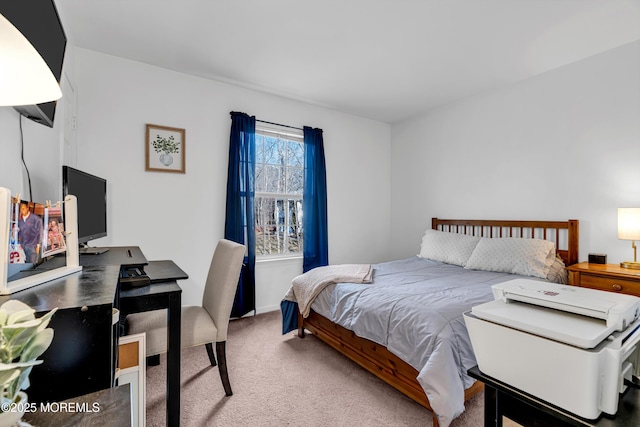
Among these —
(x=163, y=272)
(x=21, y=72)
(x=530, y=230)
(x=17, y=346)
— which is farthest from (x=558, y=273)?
(x=21, y=72)

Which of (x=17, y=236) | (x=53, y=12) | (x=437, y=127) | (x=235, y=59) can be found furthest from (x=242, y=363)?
(x=437, y=127)

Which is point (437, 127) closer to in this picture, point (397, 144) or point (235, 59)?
point (397, 144)

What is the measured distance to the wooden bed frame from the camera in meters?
1.79

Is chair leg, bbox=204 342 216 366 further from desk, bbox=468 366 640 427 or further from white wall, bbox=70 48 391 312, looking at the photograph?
desk, bbox=468 366 640 427

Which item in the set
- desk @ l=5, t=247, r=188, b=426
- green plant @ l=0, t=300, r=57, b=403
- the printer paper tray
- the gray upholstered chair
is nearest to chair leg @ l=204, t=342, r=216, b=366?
the gray upholstered chair

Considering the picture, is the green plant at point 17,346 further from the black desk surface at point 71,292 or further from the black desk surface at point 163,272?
the black desk surface at point 163,272

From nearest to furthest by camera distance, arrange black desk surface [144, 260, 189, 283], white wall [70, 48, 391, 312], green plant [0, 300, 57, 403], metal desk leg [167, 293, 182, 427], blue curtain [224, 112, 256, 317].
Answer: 1. green plant [0, 300, 57, 403]
2. metal desk leg [167, 293, 182, 427]
3. black desk surface [144, 260, 189, 283]
4. white wall [70, 48, 391, 312]
5. blue curtain [224, 112, 256, 317]

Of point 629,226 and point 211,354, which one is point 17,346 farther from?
point 629,226

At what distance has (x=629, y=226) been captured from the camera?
2.28 metres

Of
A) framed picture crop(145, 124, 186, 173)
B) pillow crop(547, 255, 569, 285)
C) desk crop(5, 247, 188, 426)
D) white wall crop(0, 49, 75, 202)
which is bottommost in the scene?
pillow crop(547, 255, 569, 285)

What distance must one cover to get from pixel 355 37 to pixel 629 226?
2508 mm

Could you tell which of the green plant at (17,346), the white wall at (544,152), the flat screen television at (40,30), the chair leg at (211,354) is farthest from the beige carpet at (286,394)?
the white wall at (544,152)

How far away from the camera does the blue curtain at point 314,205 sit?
3744mm

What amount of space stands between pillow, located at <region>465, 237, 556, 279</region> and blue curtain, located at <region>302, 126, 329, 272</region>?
1.65 m
